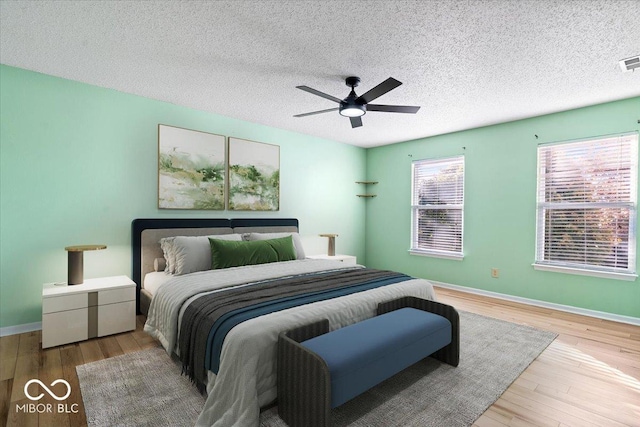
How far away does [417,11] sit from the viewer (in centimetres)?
201

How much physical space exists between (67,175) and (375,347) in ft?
11.1

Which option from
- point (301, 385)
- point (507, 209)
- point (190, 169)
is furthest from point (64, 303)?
point (507, 209)

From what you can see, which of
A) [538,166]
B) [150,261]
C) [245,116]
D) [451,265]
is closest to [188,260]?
[150,261]

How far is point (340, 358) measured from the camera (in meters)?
1.63

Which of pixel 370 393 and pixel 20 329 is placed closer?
pixel 370 393

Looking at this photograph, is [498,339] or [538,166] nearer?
[498,339]

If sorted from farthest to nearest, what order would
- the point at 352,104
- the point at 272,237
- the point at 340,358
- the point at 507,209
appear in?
the point at 507,209 → the point at 272,237 → the point at 352,104 → the point at 340,358

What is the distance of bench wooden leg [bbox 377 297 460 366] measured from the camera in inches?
95.0

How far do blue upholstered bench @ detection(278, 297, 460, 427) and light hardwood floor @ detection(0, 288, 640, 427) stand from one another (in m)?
0.57

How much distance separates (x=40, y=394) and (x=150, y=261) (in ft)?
5.41

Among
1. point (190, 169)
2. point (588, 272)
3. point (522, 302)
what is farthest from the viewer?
point (522, 302)

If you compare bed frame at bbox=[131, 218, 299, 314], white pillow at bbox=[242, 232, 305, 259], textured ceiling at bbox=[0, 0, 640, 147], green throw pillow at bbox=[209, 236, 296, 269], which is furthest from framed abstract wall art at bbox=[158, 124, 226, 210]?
green throw pillow at bbox=[209, 236, 296, 269]

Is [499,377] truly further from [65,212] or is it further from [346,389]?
[65,212]

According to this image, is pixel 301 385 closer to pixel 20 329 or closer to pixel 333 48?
pixel 333 48
